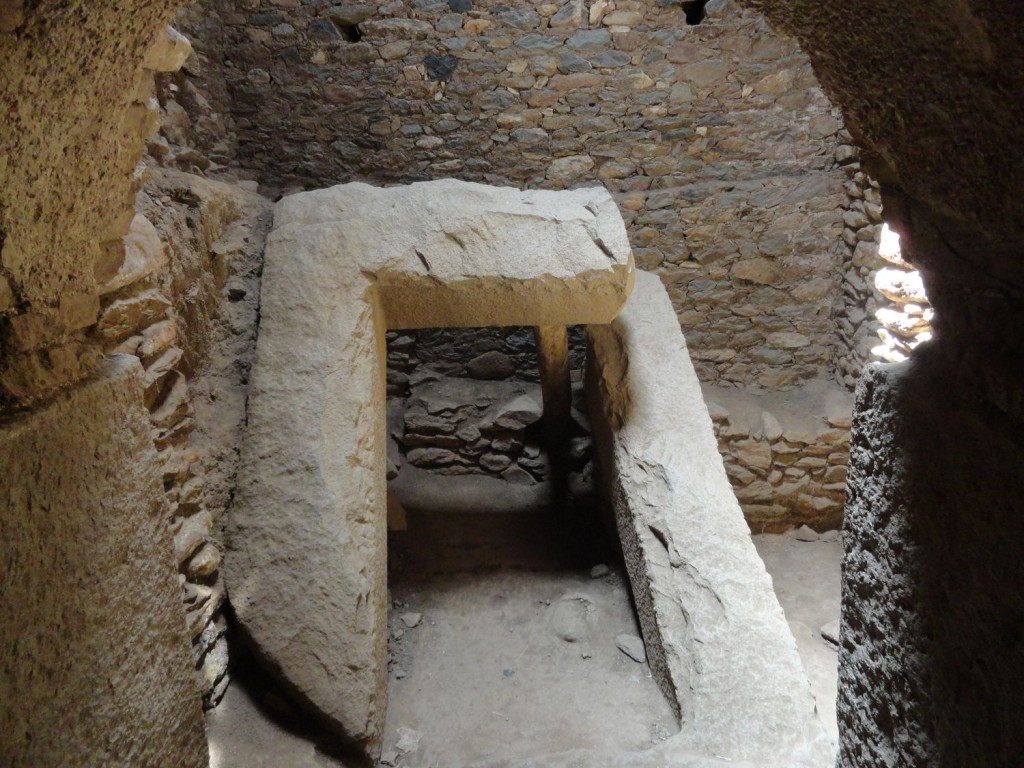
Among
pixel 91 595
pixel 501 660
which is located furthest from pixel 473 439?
pixel 91 595

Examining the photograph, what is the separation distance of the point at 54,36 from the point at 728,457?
3.91m

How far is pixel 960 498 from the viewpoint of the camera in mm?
760

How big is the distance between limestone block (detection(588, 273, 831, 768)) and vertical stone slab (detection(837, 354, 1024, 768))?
1005 mm

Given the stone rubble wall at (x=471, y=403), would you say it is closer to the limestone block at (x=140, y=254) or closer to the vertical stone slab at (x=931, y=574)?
the limestone block at (x=140, y=254)

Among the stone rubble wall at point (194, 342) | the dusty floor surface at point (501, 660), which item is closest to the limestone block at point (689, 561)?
the dusty floor surface at point (501, 660)

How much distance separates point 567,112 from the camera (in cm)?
386

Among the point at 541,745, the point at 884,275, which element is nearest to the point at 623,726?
the point at 541,745

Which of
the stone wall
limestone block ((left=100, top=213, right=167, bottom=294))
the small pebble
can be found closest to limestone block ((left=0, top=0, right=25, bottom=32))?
the stone wall

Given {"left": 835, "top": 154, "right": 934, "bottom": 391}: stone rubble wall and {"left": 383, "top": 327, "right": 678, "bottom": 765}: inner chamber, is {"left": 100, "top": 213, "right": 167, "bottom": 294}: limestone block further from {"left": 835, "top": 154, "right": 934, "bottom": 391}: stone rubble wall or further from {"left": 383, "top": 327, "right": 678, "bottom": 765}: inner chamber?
{"left": 835, "top": 154, "right": 934, "bottom": 391}: stone rubble wall

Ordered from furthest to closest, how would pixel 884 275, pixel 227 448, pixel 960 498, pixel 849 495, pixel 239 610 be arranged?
pixel 884 275 → pixel 227 448 → pixel 239 610 → pixel 849 495 → pixel 960 498

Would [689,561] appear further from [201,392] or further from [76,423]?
[76,423]

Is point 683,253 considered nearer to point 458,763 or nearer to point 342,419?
point 342,419

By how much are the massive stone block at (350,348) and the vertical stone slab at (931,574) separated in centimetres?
148

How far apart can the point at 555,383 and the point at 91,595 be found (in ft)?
8.59
